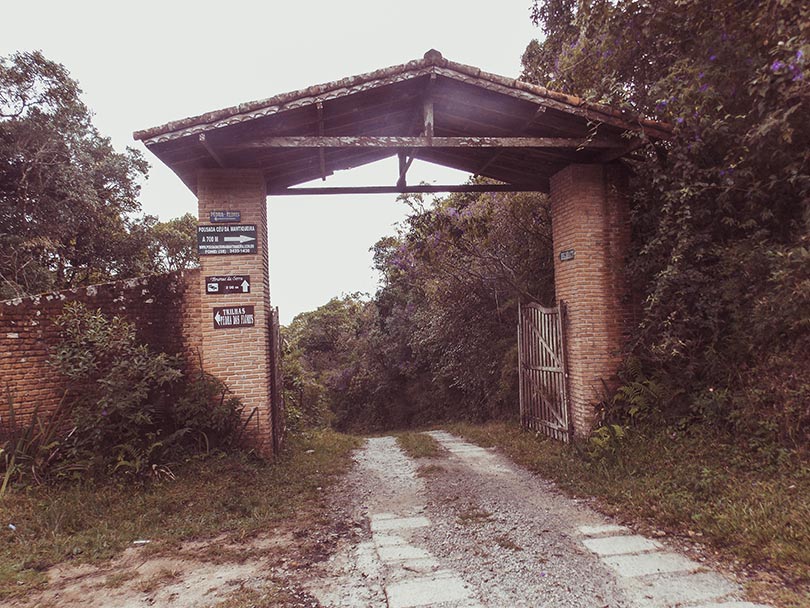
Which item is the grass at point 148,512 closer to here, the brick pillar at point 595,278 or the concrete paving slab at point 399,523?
the concrete paving slab at point 399,523

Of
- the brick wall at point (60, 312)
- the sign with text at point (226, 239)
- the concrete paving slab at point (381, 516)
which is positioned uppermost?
the sign with text at point (226, 239)

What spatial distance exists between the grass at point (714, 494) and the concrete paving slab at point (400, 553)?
2046mm

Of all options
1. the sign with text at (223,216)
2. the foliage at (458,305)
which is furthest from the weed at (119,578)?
the foliage at (458,305)

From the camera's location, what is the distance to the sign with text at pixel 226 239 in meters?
6.86

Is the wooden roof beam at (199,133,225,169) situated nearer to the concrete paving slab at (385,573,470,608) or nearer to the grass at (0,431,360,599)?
the grass at (0,431,360,599)

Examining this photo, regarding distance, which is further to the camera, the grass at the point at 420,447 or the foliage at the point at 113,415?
the grass at the point at 420,447

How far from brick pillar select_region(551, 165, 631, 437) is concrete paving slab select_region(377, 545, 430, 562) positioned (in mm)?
3946

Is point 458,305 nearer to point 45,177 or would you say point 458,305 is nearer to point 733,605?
point 733,605

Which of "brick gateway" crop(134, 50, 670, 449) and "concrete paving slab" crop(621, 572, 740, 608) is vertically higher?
"brick gateway" crop(134, 50, 670, 449)

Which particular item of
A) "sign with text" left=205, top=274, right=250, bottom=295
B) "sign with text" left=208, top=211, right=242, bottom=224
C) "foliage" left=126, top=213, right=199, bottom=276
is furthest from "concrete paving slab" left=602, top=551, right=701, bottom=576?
"foliage" left=126, top=213, right=199, bottom=276

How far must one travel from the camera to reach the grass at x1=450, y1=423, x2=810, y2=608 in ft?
11.5

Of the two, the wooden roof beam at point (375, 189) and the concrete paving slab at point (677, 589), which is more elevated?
the wooden roof beam at point (375, 189)

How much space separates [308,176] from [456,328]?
5.65 m

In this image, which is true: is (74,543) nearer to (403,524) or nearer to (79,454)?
(79,454)
